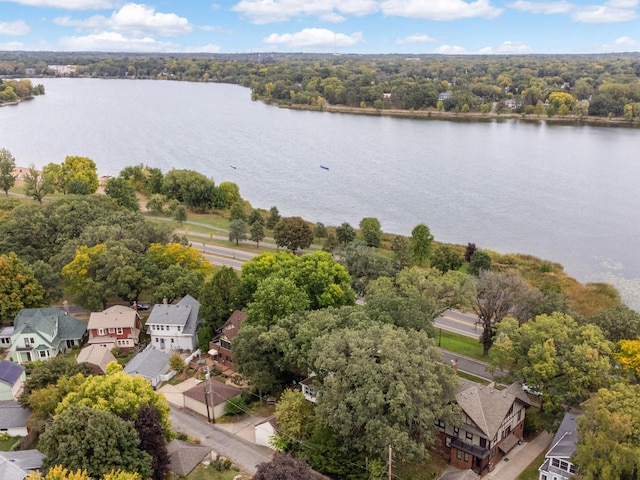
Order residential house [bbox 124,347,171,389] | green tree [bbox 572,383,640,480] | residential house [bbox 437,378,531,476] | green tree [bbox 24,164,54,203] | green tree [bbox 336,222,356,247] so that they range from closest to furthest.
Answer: green tree [bbox 572,383,640,480] < residential house [bbox 437,378,531,476] < residential house [bbox 124,347,171,389] < green tree [bbox 336,222,356,247] < green tree [bbox 24,164,54,203]

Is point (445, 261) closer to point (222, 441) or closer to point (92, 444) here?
point (222, 441)

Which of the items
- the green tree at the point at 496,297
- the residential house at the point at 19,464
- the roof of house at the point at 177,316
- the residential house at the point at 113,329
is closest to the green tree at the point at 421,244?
the green tree at the point at 496,297

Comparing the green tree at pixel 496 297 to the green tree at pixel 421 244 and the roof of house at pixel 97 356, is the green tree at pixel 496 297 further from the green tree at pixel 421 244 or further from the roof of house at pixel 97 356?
the roof of house at pixel 97 356

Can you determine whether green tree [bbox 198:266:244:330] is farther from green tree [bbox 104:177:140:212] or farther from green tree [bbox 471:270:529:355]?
green tree [bbox 104:177:140:212]

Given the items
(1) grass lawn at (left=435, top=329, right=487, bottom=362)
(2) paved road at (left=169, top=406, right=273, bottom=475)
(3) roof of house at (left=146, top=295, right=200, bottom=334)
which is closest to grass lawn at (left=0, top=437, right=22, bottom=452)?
(2) paved road at (left=169, top=406, right=273, bottom=475)

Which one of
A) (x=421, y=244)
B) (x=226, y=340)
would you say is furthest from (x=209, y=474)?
(x=421, y=244)

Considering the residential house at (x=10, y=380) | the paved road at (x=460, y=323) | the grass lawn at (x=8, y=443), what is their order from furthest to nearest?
the paved road at (x=460, y=323) → the residential house at (x=10, y=380) → the grass lawn at (x=8, y=443)
